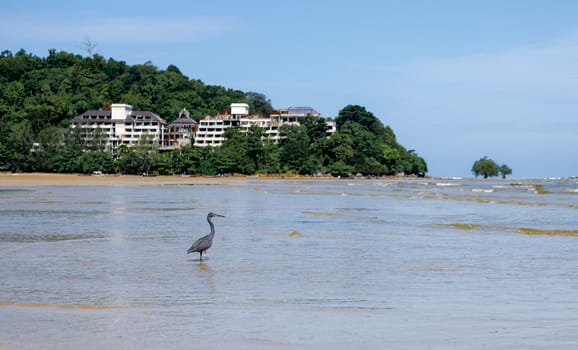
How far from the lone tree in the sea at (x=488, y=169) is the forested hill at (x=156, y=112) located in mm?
37214

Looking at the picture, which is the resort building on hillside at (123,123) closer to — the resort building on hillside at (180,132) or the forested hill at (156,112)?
the resort building on hillside at (180,132)

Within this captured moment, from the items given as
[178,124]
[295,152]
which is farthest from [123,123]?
[295,152]

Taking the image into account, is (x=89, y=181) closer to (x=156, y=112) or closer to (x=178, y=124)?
(x=178, y=124)

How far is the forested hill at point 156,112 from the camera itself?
108 metres

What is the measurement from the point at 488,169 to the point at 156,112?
8101 cm

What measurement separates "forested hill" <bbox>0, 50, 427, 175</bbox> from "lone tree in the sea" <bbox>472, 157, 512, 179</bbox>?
3721 cm

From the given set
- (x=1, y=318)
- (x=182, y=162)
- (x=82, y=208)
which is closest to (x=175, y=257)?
(x=1, y=318)

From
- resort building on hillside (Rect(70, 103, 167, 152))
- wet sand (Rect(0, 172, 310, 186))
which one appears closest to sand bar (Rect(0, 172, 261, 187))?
wet sand (Rect(0, 172, 310, 186))

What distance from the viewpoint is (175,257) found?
1498cm

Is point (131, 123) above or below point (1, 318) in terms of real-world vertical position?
above

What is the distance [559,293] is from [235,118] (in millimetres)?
123132

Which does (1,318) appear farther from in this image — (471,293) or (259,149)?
(259,149)

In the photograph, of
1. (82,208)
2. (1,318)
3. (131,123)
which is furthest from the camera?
(131,123)

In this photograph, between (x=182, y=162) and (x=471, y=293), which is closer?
(x=471, y=293)
